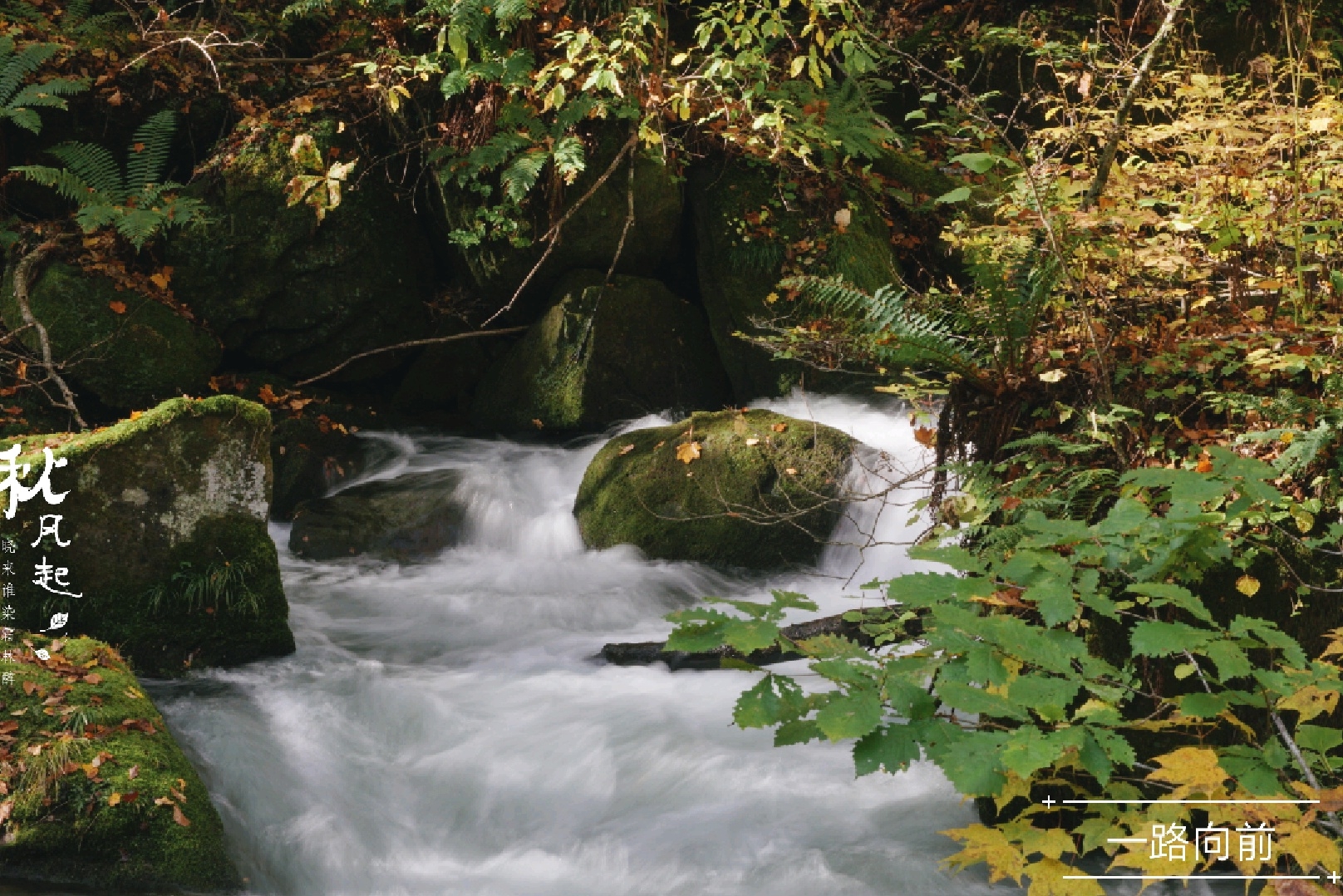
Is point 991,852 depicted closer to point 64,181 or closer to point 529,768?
point 529,768

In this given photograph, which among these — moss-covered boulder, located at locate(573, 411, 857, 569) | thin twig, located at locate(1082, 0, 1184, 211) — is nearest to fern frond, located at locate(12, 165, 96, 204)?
moss-covered boulder, located at locate(573, 411, 857, 569)

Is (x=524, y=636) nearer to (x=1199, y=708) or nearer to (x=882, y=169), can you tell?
(x=1199, y=708)

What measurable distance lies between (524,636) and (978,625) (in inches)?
159

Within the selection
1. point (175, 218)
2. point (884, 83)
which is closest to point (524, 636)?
point (175, 218)

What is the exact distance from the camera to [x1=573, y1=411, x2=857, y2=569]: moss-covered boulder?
6.24 meters

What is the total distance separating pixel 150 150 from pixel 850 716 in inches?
308

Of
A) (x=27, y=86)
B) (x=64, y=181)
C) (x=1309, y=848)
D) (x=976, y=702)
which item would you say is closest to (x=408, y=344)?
(x=64, y=181)

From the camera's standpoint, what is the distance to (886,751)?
196 cm

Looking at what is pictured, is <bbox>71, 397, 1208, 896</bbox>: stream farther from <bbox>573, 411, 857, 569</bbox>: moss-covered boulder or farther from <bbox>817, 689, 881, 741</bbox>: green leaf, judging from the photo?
<bbox>817, 689, 881, 741</bbox>: green leaf

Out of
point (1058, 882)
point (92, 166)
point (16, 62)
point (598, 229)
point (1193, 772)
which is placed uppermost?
point (16, 62)

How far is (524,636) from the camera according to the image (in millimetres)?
5793

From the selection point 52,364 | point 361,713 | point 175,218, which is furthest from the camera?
point 175,218

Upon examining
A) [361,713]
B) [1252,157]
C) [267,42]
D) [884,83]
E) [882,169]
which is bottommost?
[361,713]

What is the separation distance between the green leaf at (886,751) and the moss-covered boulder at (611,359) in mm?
6198
